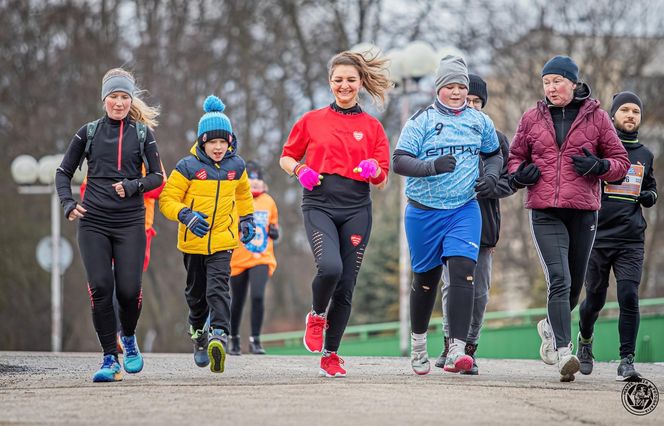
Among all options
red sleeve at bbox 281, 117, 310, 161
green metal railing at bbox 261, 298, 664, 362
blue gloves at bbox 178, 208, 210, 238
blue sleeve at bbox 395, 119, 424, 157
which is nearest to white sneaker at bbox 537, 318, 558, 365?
blue sleeve at bbox 395, 119, 424, 157

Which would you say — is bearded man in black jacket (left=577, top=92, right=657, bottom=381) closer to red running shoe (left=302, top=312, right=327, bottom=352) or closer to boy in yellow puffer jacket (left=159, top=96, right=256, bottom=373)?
red running shoe (left=302, top=312, right=327, bottom=352)

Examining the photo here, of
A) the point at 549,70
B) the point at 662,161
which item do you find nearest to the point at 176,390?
the point at 549,70

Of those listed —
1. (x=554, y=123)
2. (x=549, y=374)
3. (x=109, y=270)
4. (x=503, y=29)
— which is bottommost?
(x=549, y=374)

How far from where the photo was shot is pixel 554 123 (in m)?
9.56

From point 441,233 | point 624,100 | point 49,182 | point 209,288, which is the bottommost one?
point 49,182

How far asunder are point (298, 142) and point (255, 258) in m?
4.65

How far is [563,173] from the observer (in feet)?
30.9

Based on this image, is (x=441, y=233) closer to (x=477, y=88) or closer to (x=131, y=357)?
(x=477, y=88)

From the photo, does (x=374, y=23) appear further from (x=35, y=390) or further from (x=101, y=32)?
(x=35, y=390)

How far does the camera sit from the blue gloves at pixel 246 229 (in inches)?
399

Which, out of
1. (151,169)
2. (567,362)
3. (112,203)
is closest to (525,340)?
(567,362)

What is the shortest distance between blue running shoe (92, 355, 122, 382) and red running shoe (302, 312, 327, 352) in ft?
4.42

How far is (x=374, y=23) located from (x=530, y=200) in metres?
23.3

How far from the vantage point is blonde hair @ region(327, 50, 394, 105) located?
381 inches
